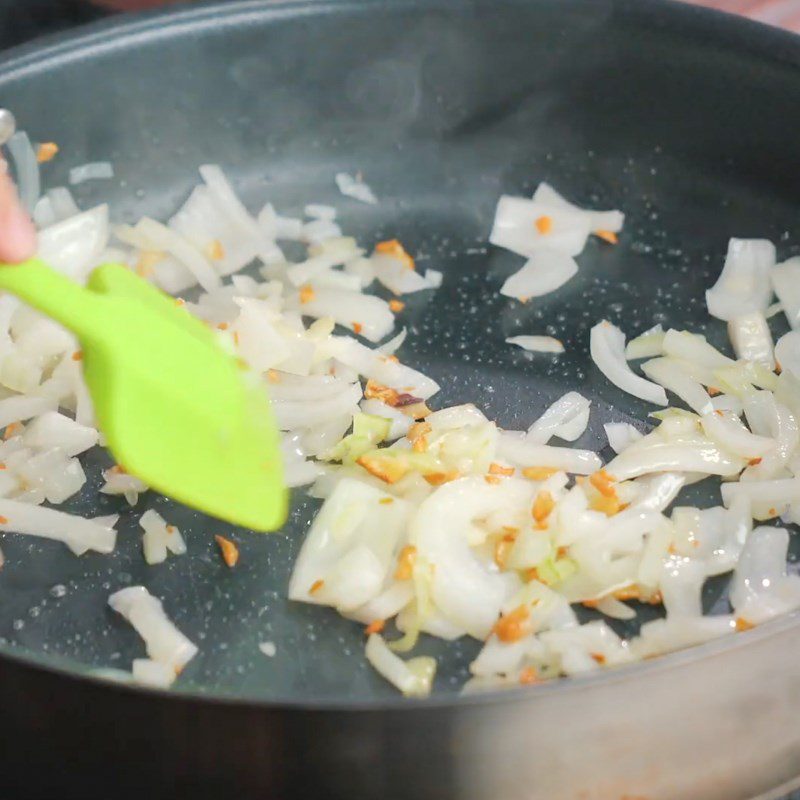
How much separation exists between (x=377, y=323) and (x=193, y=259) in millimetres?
335

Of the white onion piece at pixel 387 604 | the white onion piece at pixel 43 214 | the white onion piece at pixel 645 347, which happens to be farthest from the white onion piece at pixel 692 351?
the white onion piece at pixel 43 214

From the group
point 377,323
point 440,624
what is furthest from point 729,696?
point 377,323

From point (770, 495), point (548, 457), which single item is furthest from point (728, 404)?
point (548, 457)

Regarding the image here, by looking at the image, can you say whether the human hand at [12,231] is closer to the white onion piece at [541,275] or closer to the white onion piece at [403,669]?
the white onion piece at [403,669]

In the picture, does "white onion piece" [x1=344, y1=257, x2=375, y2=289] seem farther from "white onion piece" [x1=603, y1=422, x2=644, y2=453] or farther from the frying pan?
"white onion piece" [x1=603, y1=422, x2=644, y2=453]

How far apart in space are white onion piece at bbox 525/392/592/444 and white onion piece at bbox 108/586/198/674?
0.54 m

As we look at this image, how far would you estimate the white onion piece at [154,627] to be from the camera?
125cm

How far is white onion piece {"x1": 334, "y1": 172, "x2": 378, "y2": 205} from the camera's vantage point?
1.96m

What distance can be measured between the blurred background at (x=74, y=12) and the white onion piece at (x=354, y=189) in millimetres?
484

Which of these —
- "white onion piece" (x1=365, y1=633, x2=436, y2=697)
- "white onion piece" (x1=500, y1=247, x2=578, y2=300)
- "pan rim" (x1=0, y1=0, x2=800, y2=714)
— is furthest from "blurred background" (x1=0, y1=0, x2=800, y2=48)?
"white onion piece" (x1=365, y1=633, x2=436, y2=697)

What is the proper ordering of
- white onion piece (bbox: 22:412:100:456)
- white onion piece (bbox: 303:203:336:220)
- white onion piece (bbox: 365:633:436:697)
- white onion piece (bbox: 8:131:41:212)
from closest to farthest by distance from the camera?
white onion piece (bbox: 365:633:436:697) → white onion piece (bbox: 22:412:100:456) → white onion piece (bbox: 8:131:41:212) → white onion piece (bbox: 303:203:336:220)

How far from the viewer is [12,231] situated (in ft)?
3.46

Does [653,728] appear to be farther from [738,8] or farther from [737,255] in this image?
[738,8]

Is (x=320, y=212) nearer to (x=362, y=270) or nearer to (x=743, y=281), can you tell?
(x=362, y=270)
